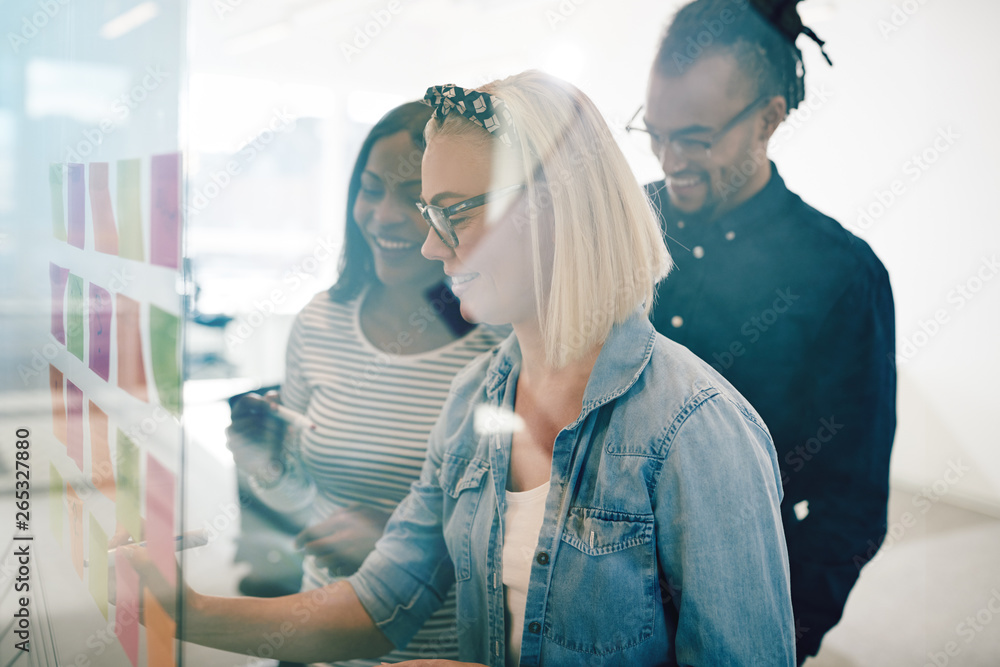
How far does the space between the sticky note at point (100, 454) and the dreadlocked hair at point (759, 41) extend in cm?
138

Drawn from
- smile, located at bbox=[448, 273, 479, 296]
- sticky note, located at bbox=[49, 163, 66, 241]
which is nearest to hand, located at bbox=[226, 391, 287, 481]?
sticky note, located at bbox=[49, 163, 66, 241]

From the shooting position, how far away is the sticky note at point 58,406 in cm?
138

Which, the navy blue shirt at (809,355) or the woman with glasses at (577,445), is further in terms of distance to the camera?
the navy blue shirt at (809,355)

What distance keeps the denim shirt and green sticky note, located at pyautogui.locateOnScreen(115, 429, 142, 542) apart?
0.60m

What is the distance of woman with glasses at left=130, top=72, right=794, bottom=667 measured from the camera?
0.93m

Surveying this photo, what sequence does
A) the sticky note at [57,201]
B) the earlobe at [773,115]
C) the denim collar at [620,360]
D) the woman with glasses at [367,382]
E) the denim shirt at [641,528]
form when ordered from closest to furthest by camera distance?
the denim shirt at [641,528] < the denim collar at [620,360] < the earlobe at [773,115] < the sticky note at [57,201] < the woman with glasses at [367,382]

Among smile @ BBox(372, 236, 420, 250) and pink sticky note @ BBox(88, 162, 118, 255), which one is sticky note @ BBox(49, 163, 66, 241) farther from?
smile @ BBox(372, 236, 420, 250)

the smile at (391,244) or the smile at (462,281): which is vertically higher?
the smile at (391,244)

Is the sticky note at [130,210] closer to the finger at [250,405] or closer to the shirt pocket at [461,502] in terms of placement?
the finger at [250,405]

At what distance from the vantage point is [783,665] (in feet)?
3.10

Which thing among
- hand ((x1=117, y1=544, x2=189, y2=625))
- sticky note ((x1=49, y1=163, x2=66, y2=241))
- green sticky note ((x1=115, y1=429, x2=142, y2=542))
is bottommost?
hand ((x1=117, y1=544, x2=189, y2=625))

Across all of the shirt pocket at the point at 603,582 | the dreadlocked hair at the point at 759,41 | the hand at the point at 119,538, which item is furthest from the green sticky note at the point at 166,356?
the dreadlocked hair at the point at 759,41

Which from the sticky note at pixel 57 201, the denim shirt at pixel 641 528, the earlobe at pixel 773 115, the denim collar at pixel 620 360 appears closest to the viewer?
the denim shirt at pixel 641 528

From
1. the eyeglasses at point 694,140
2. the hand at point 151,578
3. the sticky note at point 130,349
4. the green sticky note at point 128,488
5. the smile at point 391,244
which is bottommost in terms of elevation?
the hand at point 151,578
